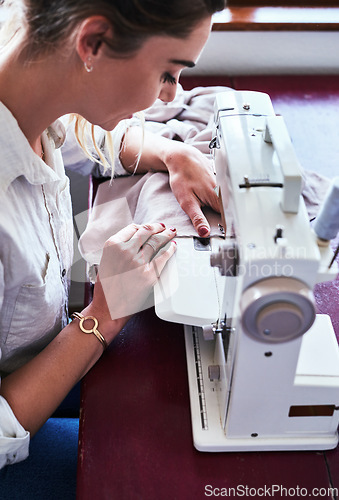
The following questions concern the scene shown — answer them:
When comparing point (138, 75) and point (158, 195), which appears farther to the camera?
point (158, 195)

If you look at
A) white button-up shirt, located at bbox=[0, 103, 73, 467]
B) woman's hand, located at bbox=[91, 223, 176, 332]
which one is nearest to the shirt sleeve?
white button-up shirt, located at bbox=[0, 103, 73, 467]

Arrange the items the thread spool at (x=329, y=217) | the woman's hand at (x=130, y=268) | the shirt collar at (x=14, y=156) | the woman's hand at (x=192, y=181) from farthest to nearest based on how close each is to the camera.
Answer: the woman's hand at (x=192, y=181) < the woman's hand at (x=130, y=268) < the shirt collar at (x=14, y=156) < the thread spool at (x=329, y=217)

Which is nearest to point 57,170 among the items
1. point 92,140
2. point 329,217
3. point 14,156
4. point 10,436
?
point 92,140

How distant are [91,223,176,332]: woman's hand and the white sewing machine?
0.03m

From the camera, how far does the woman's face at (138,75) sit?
0.89 meters

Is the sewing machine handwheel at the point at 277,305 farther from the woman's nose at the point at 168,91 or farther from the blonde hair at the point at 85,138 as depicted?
the blonde hair at the point at 85,138

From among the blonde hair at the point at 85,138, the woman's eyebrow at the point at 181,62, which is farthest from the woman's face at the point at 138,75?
the blonde hair at the point at 85,138

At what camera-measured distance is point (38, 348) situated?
113 centimetres

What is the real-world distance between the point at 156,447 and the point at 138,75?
62 centimetres

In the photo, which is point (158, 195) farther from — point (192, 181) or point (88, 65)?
point (88, 65)

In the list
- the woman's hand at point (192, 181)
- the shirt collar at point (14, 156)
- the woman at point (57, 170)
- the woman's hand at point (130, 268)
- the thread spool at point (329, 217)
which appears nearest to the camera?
the thread spool at point (329, 217)

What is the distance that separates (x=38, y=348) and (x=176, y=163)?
0.53 meters

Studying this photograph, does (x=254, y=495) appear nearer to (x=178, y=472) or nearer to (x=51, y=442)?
(x=178, y=472)

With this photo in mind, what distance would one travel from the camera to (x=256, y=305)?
765 millimetres
